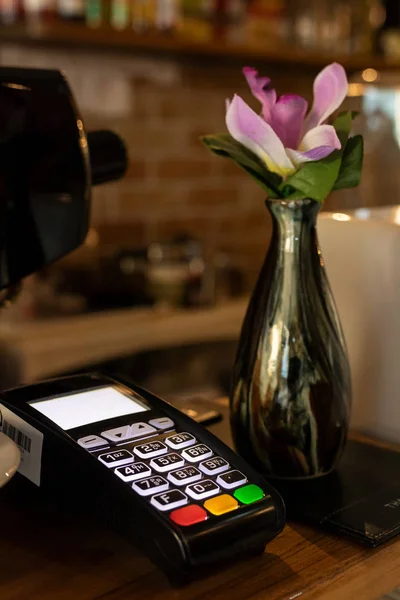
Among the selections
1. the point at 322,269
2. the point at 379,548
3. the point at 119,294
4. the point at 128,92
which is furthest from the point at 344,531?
the point at 128,92

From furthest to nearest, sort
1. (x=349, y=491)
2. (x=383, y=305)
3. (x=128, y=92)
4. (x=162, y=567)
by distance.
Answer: (x=128, y=92) < (x=383, y=305) < (x=349, y=491) < (x=162, y=567)

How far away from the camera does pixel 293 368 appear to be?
508 millimetres

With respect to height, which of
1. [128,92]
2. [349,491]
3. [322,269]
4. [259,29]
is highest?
[259,29]

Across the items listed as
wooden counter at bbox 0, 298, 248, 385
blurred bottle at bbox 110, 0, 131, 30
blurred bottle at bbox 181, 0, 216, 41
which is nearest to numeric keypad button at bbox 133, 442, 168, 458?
wooden counter at bbox 0, 298, 248, 385

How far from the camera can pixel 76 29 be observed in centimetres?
181

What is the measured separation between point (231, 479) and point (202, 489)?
2 centimetres

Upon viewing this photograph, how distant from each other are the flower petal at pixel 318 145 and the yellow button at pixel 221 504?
0.20 meters

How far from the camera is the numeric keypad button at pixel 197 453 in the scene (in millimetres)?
447

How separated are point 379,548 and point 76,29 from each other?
1.61 meters

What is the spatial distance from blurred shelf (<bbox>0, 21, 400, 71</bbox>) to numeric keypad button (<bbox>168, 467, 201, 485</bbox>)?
152cm

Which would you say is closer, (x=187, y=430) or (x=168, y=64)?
(x=187, y=430)

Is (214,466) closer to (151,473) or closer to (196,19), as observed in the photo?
(151,473)

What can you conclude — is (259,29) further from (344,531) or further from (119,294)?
(344,531)

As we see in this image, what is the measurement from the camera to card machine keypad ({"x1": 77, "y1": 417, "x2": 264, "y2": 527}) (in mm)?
407
